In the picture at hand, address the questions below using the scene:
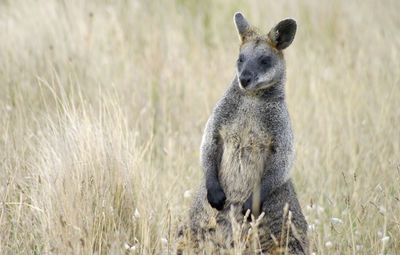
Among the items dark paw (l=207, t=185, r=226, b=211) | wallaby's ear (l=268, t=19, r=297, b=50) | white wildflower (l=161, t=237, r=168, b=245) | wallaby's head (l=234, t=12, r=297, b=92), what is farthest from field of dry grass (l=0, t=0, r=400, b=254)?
wallaby's ear (l=268, t=19, r=297, b=50)

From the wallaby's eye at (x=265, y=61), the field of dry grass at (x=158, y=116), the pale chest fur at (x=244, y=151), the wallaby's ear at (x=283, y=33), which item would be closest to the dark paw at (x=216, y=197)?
the pale chest fur at (x=244, y=151)

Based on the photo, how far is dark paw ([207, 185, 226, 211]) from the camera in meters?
4.21

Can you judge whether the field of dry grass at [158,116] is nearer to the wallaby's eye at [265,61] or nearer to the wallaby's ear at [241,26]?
the wallaby's eye at [265,61]

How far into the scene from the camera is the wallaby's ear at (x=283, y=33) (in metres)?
4.41

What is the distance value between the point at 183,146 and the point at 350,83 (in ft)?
9.94

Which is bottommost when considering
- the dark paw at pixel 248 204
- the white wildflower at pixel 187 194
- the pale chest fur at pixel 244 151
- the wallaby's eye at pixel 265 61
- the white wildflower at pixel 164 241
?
the white wildflower at pixel 164 241

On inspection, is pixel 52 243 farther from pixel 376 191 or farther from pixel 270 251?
pixel 376 191

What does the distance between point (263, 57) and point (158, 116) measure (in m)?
3.12

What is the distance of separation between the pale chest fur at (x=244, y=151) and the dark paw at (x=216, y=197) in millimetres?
123

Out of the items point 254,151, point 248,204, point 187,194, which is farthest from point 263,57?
point 187,194

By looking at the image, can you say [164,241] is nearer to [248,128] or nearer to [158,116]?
[248,128]

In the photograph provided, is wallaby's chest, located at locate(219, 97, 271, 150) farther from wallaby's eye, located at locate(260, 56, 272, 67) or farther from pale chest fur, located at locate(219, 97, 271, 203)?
wallaby's eye, located at locate(260, 56, 272, 67)

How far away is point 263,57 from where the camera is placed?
433 centimetres

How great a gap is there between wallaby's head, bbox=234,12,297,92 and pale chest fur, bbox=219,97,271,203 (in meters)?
0.21
